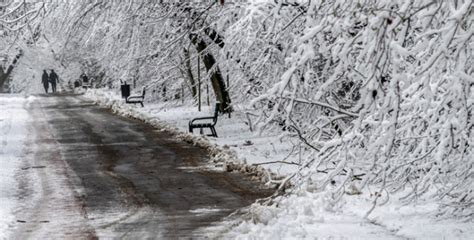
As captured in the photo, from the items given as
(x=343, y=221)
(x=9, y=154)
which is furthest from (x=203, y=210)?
(x=9, y=154)

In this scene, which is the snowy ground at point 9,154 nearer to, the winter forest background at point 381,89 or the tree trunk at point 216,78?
the winter forest background at point 381,89

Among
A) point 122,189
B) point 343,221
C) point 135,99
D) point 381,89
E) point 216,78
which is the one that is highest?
point 381,89

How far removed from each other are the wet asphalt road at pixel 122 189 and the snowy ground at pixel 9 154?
0.60ft

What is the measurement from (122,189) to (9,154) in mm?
7179

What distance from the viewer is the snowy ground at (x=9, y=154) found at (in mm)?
11492

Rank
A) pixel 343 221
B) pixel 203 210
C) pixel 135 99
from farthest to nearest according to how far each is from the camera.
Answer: pixel 135 99 → pixel 203 210 → pixel 343 221

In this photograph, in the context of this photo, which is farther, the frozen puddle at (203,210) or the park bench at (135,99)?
the park bench at (135,99)

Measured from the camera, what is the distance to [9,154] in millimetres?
19859

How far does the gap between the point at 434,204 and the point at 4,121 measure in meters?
24.0

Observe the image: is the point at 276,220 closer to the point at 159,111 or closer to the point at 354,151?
the point at 354,151

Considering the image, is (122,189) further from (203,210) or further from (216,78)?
(216,78)

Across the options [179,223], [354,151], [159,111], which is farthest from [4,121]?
[354,151]

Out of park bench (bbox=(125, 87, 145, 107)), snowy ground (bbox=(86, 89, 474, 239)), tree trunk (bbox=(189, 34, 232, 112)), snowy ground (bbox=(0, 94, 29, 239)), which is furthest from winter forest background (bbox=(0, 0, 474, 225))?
park bench (bbox=(125, 87, 145, 107))

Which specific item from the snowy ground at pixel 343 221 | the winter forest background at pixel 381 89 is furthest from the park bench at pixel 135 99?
the snowy ground at pixel 343 221
